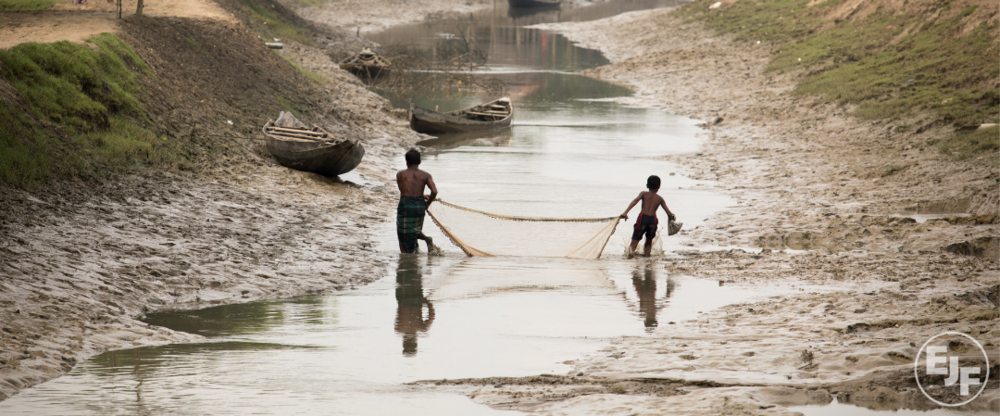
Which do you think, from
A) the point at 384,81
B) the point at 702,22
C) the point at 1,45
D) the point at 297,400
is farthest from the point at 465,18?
the point at 297,400

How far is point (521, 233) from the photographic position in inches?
495

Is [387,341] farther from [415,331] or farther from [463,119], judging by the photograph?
[463,119]

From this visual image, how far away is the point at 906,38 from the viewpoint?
26.3m

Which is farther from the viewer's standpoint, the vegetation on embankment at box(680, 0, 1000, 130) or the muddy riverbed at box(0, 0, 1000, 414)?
the vegetation on embankment at box(680, 0, 1000, 130)

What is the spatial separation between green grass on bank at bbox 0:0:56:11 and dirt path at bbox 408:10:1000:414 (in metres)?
19.6

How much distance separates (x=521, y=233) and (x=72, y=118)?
306 inches

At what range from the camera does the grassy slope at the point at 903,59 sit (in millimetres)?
18297

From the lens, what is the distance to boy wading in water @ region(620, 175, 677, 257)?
464 inches

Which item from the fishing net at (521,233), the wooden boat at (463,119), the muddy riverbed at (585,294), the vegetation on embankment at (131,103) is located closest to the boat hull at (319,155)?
the muddy riverbed at (585,294)

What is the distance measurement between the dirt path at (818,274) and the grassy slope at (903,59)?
76cm

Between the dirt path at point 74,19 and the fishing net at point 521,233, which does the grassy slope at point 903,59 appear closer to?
the fishing net at point 521,233

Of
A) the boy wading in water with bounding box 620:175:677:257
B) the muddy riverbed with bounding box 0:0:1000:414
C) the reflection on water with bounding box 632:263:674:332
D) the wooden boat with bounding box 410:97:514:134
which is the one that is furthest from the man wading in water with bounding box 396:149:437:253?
the wooden boat with bounding box 410:97:514:134

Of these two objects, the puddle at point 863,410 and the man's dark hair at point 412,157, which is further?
the man's dark hair at point 412,157

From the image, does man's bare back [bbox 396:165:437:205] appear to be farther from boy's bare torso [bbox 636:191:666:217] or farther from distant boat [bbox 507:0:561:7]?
distant boat [bbox 507:0:561:7]
